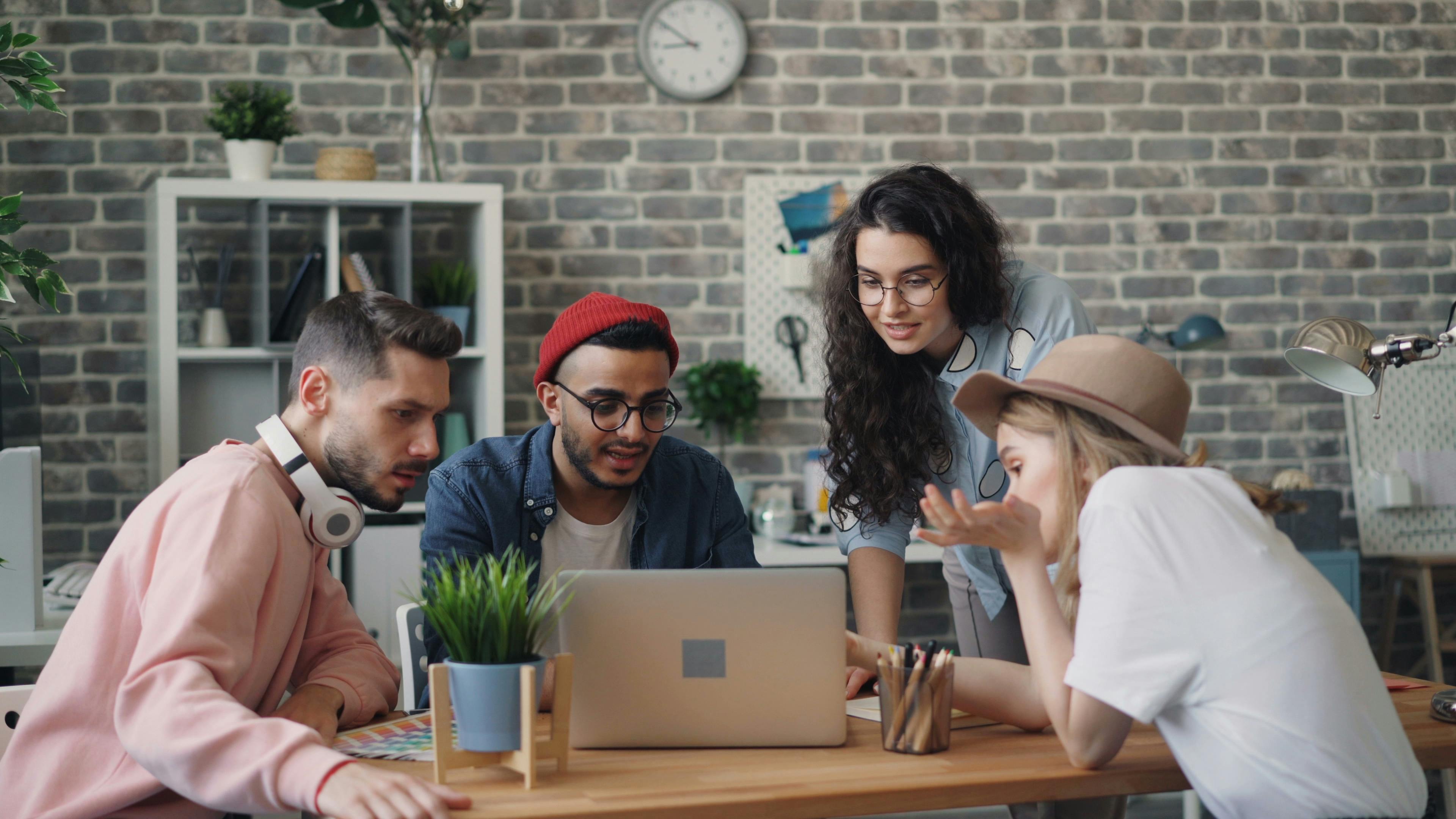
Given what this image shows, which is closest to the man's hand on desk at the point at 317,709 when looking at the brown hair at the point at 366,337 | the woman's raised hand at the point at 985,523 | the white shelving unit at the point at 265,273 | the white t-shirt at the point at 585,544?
the brown hair at the point at 366,337

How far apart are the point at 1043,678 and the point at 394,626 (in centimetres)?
255

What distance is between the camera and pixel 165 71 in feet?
12.3

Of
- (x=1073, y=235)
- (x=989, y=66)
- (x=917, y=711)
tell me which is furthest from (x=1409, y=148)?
(x=917, y=711)

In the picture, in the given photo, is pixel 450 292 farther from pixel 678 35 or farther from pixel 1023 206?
pixel 1023 206

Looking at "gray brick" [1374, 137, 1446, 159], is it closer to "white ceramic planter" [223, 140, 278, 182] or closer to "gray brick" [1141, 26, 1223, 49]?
"gray brick" [1141, 26, 1223, 49]

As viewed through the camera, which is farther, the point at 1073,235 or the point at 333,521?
the point at 1073,235

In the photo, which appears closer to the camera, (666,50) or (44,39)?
(44,39)

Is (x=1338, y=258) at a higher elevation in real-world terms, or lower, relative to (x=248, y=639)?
higher

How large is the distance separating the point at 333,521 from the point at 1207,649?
1051 mm

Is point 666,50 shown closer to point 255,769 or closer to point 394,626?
point 394,626

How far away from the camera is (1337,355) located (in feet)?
5.45

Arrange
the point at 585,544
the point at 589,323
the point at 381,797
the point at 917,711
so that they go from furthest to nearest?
the point at 585,544
the point at 589,323
the point at 917,711
the point at 381,797

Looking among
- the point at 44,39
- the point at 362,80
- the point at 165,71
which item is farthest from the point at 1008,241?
the point at 44,39

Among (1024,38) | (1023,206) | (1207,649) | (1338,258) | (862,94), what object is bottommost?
(1207,649)
